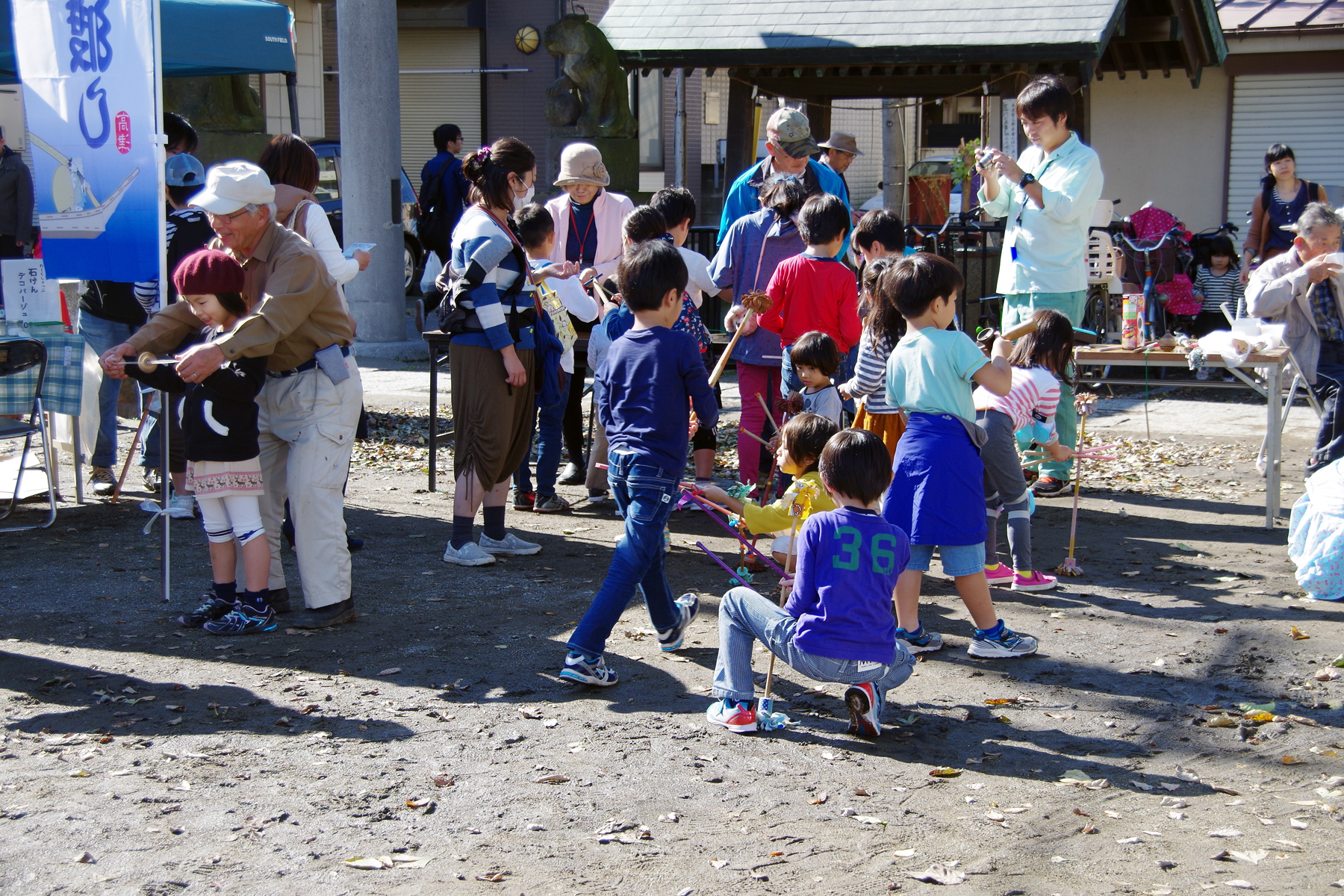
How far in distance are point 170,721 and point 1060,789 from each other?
9.56ft

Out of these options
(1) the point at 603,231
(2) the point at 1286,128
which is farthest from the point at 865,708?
(2) the point at 1286,128

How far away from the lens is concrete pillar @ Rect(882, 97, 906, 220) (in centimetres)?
1755

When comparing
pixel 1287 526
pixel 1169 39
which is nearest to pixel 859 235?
pixel 1287 526

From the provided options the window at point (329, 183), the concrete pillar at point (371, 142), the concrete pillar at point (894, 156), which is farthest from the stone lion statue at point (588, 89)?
the concrete pillar at point (894, 156)

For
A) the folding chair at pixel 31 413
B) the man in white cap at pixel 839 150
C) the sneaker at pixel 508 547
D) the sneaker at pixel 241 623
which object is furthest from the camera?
the man in white cap at pixel 839 150

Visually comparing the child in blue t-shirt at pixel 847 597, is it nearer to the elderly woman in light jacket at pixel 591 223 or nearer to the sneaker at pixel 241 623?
the sneaker at pixel 241 623

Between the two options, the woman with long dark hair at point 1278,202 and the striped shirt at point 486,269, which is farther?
the woman with long dark hair at point 1278,202

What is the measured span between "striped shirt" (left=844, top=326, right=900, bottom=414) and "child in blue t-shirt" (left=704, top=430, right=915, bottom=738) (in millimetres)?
1223

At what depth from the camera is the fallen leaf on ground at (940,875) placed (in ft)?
10.7

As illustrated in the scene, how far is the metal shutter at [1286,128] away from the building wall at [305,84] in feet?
48.3

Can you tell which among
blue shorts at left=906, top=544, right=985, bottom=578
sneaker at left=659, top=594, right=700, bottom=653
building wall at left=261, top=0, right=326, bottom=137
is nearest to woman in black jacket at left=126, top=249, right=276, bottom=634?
sneaker at left=659, top=594, right=700, bottom=653

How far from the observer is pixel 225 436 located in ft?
16.1

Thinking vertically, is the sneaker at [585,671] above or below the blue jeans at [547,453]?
below

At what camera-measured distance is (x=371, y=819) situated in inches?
142
